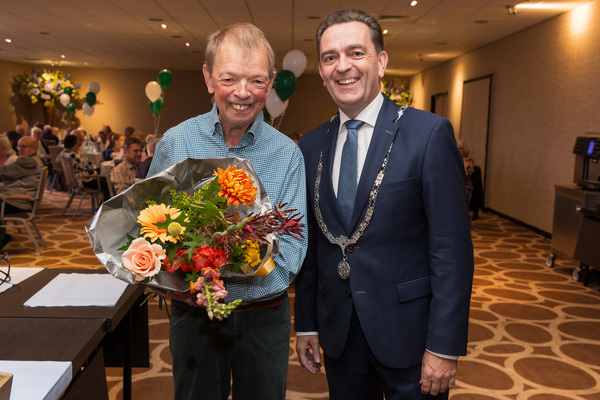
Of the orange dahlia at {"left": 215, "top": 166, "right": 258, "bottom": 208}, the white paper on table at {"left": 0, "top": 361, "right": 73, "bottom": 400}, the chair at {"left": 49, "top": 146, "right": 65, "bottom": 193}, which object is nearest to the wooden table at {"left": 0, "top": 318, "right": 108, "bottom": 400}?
the white paper on table at {"left": 0, "top": 361, "right": 73, "bottom": 400}

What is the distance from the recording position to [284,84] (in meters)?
6.50

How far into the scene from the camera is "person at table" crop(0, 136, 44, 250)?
19.7 feet

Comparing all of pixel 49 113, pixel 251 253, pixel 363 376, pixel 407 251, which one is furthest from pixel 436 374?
pixel 49 113

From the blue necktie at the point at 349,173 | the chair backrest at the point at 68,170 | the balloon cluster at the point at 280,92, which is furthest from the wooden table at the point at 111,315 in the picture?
the chair backrest at the point at 68,170

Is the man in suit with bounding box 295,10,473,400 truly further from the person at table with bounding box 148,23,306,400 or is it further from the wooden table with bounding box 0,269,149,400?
the wooden table with bounding box 0,269,149,400

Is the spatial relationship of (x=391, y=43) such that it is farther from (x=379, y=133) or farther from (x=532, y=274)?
(x=379, y=133)

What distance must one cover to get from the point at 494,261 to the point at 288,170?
5.39 metres

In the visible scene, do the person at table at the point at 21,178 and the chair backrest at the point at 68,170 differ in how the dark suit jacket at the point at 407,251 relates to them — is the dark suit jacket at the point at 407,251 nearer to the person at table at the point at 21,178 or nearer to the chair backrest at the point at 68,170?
the person at table at the point at 21,178

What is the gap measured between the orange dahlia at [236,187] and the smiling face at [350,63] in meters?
0.52

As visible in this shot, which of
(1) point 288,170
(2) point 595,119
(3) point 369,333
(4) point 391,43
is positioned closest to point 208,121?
(1) point 288,170

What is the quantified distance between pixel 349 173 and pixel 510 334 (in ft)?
10.1

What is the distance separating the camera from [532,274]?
5.73 metres

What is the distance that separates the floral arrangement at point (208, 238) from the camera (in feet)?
3.59

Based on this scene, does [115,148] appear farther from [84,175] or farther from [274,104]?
[274,104]
